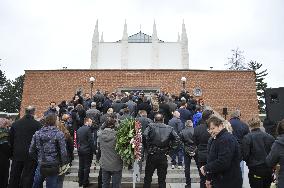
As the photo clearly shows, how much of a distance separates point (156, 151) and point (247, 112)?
20.3 metres

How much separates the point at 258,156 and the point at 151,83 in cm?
2133

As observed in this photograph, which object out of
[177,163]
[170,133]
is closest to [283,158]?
[170,133]

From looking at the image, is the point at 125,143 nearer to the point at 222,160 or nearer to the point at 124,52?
the point at 222,160

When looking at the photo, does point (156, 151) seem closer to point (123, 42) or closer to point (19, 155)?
point (19, 155)

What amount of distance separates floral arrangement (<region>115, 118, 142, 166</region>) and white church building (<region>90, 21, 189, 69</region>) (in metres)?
43.5

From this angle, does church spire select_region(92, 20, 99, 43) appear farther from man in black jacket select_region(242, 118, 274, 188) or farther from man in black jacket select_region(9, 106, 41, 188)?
man in black jacket select_region(242, 118, 274, 188)

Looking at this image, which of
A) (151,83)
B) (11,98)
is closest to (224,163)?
(151,83)

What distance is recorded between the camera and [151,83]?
27531mm

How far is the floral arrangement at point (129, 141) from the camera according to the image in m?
7.58

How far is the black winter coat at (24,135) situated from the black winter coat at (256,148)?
4.29 metres

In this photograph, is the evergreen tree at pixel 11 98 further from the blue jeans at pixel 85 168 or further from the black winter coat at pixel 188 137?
the black winter coat at pixel 188 137

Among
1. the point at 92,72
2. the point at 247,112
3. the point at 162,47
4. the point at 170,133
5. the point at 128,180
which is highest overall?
the point at 162,47

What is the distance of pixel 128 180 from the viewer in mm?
9703

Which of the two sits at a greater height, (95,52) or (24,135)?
(95,52)
